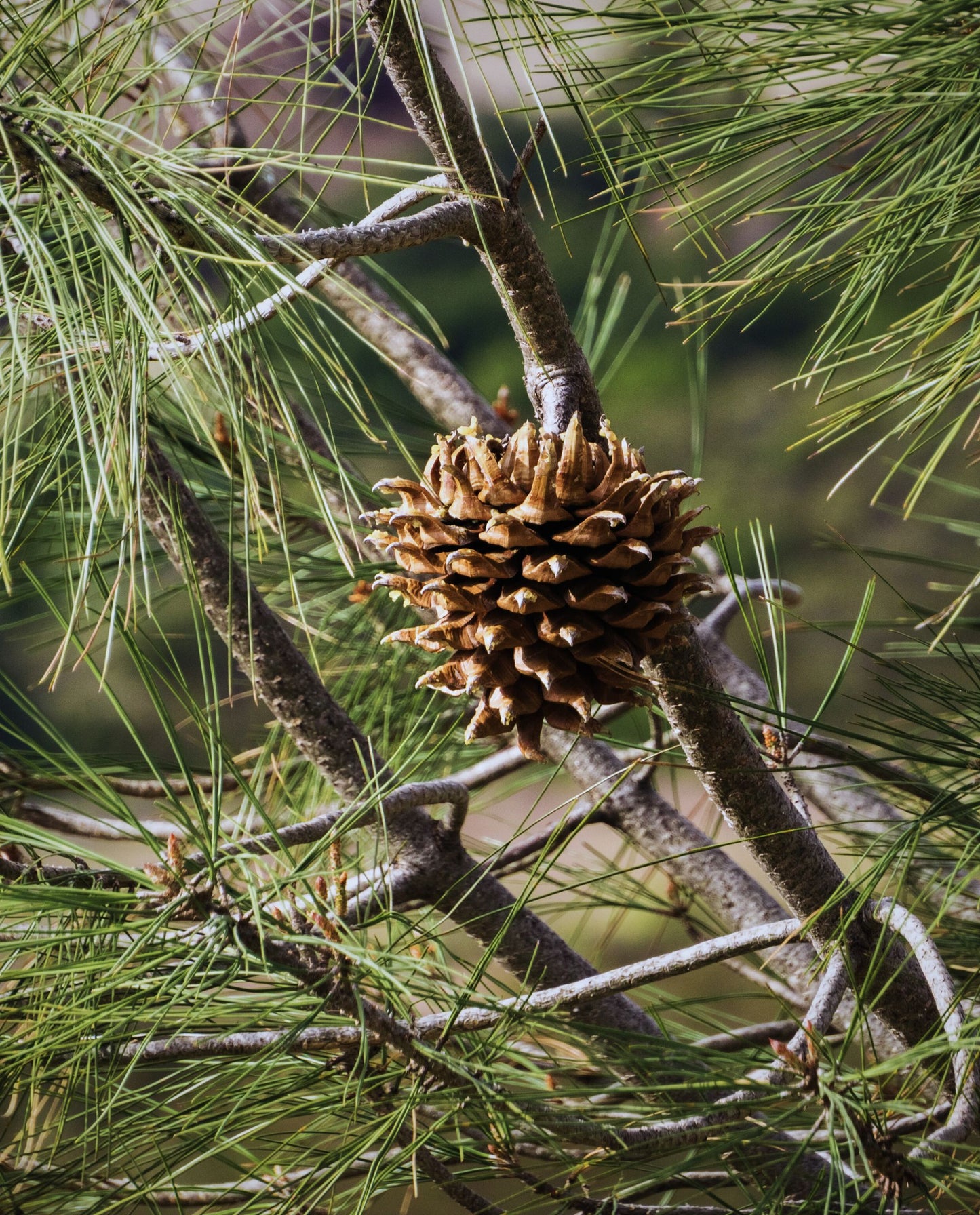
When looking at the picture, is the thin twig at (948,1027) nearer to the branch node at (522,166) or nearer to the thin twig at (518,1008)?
the thin twig at (518,1008)

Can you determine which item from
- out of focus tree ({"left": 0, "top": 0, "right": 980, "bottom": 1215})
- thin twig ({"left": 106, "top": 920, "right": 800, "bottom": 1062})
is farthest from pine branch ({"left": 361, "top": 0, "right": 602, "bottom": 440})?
thin twig ({"left": 106, "top": 920, "right": 800, "bottom": 1062})

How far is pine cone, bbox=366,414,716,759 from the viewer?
252 millimetres

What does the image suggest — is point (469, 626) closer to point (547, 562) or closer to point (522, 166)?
point (547, 562)

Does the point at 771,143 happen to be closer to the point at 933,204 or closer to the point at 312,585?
the point at 933,204

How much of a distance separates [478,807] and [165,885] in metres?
0.54

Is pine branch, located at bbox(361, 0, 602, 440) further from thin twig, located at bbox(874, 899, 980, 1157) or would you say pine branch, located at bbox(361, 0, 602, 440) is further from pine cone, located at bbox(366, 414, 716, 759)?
thin twig, located at bbox(874, 899, 980, 1157)

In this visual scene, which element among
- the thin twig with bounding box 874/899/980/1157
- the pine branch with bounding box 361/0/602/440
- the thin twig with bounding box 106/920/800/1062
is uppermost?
the pine branch with bounding box 361/0/602/440

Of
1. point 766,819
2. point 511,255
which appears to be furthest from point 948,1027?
point 511,255

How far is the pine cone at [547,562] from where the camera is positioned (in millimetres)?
252

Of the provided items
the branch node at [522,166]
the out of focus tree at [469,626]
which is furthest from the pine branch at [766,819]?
the branch node at [522,166]

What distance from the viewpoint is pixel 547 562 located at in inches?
9.8

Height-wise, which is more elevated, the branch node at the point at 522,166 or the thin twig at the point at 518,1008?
the branch node at the point at 522,166

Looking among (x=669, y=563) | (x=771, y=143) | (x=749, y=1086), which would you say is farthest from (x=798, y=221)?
(x=749, y=1086)

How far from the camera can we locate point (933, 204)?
0.86 feet
